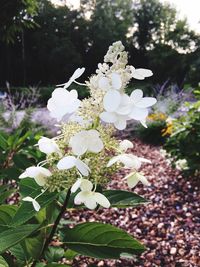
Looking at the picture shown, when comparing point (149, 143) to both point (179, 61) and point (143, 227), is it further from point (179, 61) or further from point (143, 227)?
point (179, 61)

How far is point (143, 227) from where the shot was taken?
2.81 metres

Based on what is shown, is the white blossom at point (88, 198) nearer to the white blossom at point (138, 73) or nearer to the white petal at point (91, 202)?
the white petal at point (91, 202)

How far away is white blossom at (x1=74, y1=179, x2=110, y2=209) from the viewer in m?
0.72

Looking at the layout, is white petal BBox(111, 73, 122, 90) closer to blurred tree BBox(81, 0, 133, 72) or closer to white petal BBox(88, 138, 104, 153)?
white petal BBox(88, 138, 104, 153)

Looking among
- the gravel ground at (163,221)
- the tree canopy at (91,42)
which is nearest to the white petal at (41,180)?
the gravel ground at (163,221)

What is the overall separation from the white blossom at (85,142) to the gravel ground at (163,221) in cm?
122

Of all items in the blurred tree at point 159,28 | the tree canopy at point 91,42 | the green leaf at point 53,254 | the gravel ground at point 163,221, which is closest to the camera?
the green leaf at point 53,254

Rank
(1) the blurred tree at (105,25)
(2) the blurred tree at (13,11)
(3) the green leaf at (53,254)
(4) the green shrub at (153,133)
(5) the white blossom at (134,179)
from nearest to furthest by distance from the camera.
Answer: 1. (5) the white blossom at (134,179)
2. (3) the green leaf at (53,254)
3. (4) the green shrub at (153,133)
4. (2) the blurred tree at (13,11)
5. (1) the blurred tree at (105,25)

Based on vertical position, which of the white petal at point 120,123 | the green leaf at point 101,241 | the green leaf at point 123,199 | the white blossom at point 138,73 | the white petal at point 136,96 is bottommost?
the green leaf at point 101,241

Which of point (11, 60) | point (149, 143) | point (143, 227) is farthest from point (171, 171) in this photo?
point (11, 60)

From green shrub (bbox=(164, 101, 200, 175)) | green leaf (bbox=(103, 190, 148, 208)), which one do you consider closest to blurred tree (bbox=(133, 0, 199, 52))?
green shrub (bbox=(164, 101, 200, 175))

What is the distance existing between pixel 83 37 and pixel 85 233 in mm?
22386

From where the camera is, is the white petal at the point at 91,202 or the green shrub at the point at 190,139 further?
the green shrub at the point at 190,139

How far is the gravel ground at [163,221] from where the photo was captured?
2.32m
